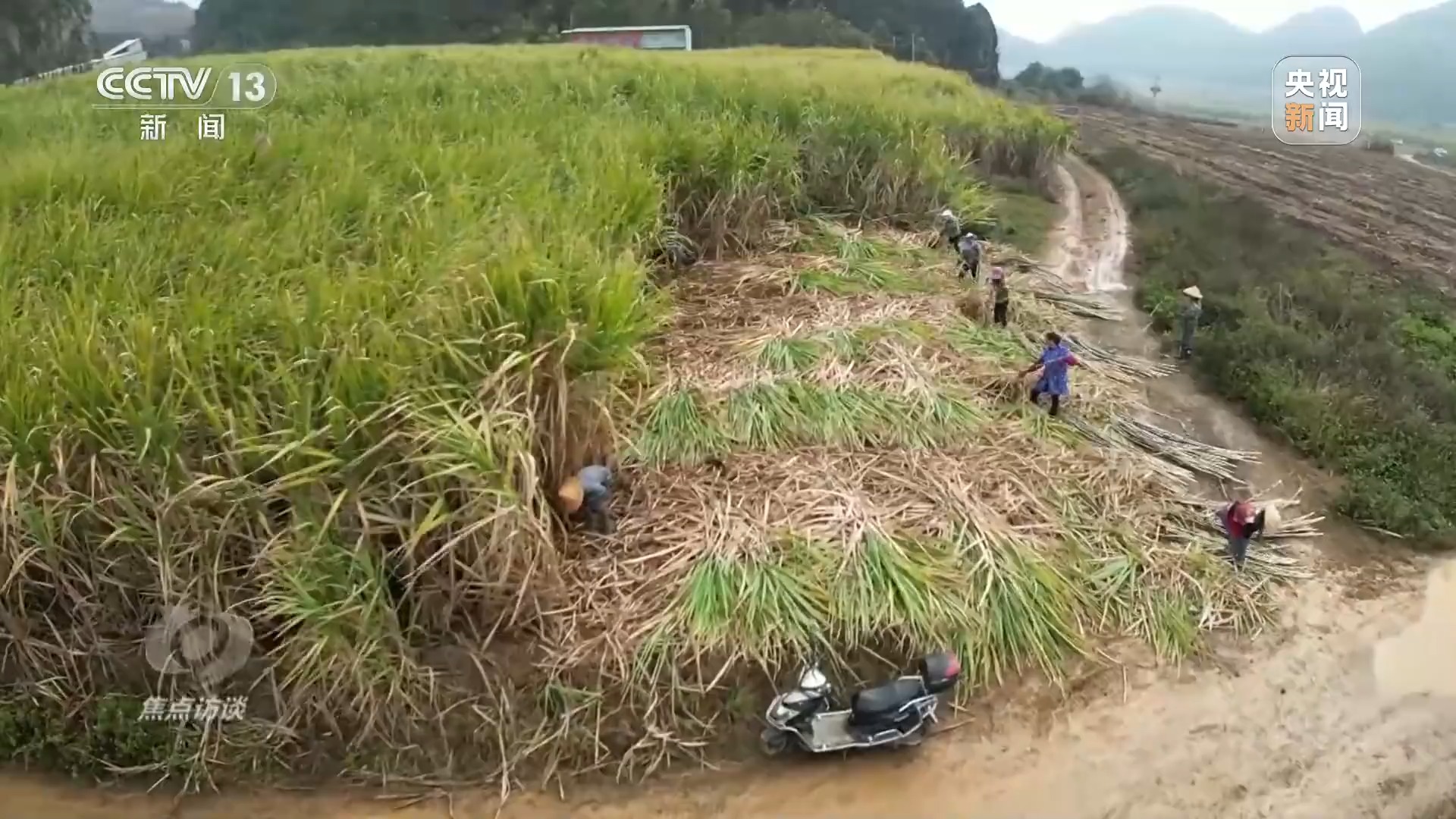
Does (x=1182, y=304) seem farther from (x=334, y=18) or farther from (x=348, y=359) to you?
(x=334, y=18)

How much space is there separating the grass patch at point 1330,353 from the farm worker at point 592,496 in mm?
3670

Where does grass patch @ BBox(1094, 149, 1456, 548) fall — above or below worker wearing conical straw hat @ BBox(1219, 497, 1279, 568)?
above

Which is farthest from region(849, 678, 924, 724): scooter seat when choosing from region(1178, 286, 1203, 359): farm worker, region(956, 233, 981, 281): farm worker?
region(956, 233, 981, 281): farm worker

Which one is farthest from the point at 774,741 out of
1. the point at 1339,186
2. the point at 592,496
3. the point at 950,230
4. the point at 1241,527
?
the point at 1339,186

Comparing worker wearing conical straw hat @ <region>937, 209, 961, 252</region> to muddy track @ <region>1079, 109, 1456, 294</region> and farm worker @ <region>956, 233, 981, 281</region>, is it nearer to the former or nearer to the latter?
farm worker @ <region>956, 233, 981, 281</region>

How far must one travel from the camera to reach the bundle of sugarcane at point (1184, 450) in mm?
5145

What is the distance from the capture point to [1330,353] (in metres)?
6.23

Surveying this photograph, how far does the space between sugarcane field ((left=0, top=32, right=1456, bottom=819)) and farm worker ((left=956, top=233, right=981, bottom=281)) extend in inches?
50.1

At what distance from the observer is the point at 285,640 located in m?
3.27

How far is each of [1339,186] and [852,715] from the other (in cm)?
1233

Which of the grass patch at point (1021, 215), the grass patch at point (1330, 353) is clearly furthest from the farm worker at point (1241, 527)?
the grass patch at point (1021, 215)

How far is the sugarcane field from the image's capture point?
3.27 meters

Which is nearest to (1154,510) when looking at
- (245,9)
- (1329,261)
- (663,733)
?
(663,733)

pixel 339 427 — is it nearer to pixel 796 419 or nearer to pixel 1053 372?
pixel 796 419
